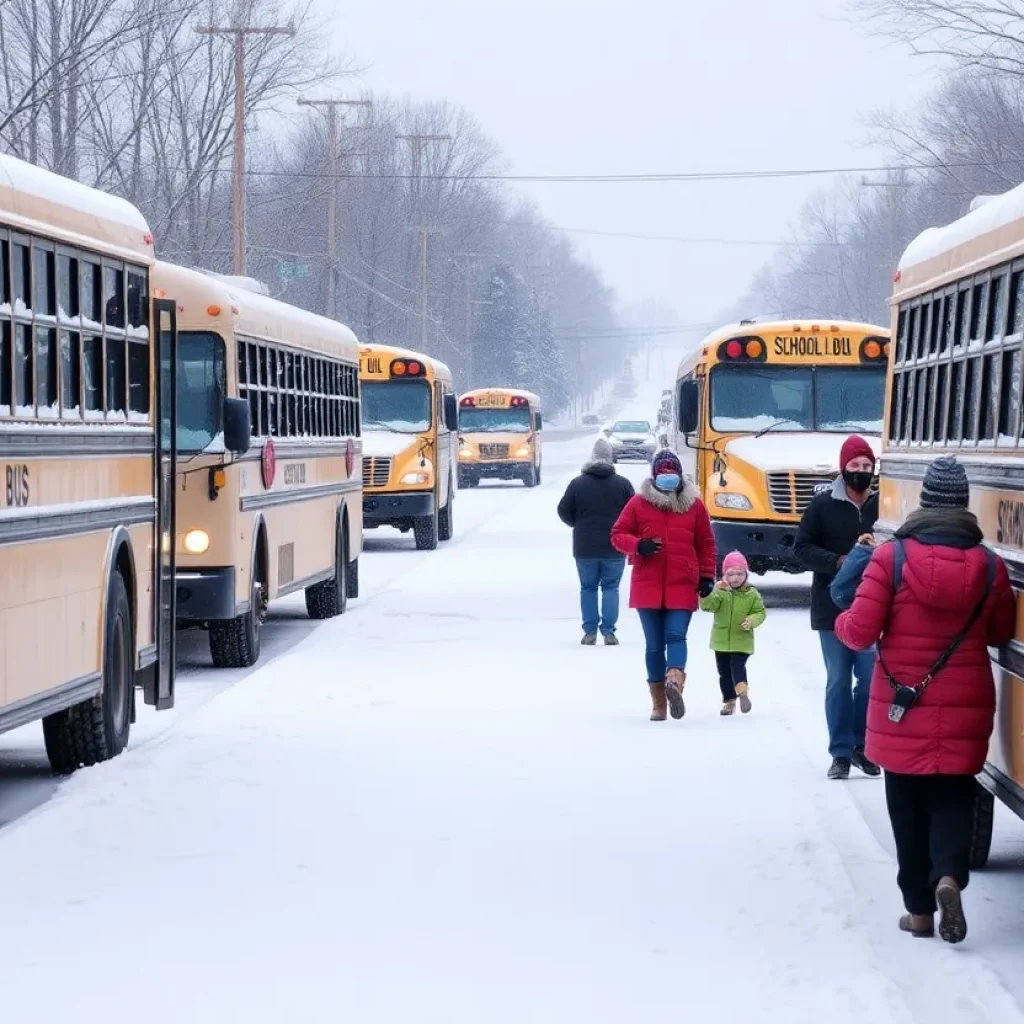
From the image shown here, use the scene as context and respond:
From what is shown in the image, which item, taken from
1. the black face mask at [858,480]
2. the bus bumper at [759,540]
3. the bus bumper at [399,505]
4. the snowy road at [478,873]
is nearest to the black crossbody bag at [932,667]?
the snowy road at [478,873]

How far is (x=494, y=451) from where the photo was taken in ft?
181

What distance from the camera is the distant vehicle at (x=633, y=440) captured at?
254ft

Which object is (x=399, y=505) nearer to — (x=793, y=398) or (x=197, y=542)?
(x=793, y=398)

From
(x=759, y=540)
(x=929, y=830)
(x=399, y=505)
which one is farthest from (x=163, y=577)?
(x=399, y=505)

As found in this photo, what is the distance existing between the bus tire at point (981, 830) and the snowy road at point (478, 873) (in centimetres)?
12

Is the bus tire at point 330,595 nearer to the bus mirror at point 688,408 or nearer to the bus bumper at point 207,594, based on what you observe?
the bus mirror at point 688,408

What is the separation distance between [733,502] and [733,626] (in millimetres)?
8500

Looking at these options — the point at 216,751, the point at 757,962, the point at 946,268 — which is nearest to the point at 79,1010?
the point at 757,962

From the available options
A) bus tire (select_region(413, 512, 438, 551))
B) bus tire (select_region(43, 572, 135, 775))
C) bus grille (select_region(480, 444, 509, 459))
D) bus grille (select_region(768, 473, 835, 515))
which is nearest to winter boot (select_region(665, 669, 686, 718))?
bus tire (select_region(43, 572, 135, 775))

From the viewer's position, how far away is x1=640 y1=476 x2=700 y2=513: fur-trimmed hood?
13156mm

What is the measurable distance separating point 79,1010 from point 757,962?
1.92 metres

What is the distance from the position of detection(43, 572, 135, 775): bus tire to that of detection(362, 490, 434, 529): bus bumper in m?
18.8

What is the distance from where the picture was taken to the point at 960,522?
23.9 feet

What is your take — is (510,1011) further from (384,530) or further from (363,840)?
(384,530)
